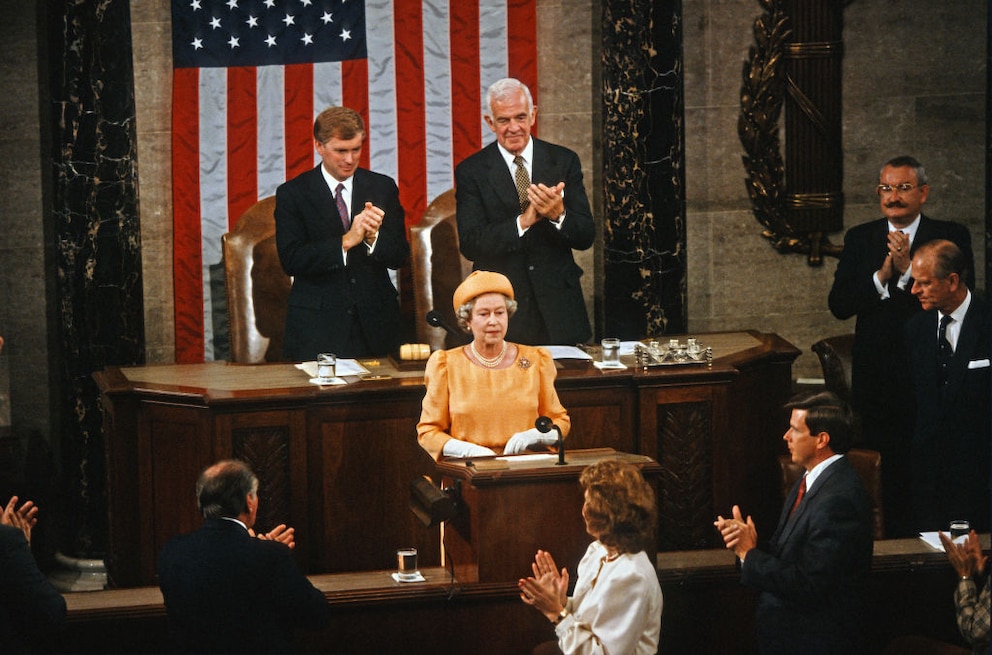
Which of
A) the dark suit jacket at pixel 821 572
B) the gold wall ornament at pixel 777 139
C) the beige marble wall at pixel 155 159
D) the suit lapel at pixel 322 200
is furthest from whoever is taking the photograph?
the gold wall ornament at pixel 777 139

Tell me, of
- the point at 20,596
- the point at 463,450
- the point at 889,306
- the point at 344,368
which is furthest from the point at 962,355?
the point at 20,596

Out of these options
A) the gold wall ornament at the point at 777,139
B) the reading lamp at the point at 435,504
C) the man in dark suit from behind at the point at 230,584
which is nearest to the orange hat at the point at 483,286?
the reading lamp at the point at 435,504

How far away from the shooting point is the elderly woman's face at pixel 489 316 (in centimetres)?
618

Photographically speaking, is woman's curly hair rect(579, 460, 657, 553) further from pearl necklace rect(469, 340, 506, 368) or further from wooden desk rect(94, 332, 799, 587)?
wooden desk rect(94, 332, 799, 587)

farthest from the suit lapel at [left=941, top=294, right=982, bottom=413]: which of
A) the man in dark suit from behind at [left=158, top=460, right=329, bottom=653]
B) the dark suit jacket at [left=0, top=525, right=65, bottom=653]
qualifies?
the dark suit jacket at [left=0, top=525, right=65, bottom=653]

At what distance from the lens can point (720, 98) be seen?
9594mm

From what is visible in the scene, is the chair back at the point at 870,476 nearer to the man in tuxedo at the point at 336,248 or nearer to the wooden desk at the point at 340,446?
the wooden desk at the point at 340,446

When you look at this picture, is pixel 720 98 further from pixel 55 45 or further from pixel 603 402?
pixel 55 45

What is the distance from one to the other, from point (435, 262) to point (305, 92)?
1404mm

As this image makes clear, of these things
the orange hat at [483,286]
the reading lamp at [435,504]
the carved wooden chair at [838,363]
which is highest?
the orange hat at [483,286]

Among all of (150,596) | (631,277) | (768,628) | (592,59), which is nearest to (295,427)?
(150,596)

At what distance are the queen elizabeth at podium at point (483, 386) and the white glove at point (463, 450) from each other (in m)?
0.05

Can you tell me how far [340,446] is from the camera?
6.86 metres

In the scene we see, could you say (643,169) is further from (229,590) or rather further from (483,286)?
(229,590)
